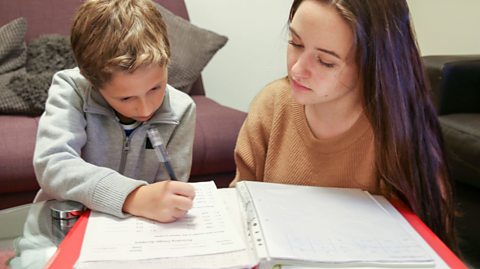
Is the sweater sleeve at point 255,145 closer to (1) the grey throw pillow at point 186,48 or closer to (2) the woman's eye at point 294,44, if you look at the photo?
(2) the woman's eye at point 294,44

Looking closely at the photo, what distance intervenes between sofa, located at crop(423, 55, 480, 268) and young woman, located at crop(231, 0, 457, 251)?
76cm

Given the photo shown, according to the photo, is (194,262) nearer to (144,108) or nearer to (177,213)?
(177,213)

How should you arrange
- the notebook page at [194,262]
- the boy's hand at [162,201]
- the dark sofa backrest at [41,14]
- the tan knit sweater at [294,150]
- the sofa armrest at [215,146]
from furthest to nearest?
the dark sofa backrest at [41,14], the sofa armrest at [215,146], the tan knit sweater at [294,150], the boy's hand at [162,201], the notebook page at [194,262]

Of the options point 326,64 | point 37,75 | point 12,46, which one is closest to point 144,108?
point 326,64

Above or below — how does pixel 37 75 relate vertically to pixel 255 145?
below

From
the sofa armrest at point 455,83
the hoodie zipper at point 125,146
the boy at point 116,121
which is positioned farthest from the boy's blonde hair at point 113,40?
the sofa armrest at point 455,83

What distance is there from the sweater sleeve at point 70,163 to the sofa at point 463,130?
1.16 meters

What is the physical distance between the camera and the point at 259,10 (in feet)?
8.83

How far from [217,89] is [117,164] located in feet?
5.65

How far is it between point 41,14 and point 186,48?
2.07 feet

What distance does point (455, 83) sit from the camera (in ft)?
6.40

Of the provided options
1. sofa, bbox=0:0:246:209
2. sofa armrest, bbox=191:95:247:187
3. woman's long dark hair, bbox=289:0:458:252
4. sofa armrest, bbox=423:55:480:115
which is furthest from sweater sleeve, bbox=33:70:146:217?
sofa armrest, bbox=423:55:480:115

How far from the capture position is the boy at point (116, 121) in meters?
0.77

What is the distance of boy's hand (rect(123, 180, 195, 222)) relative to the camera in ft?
2.40
